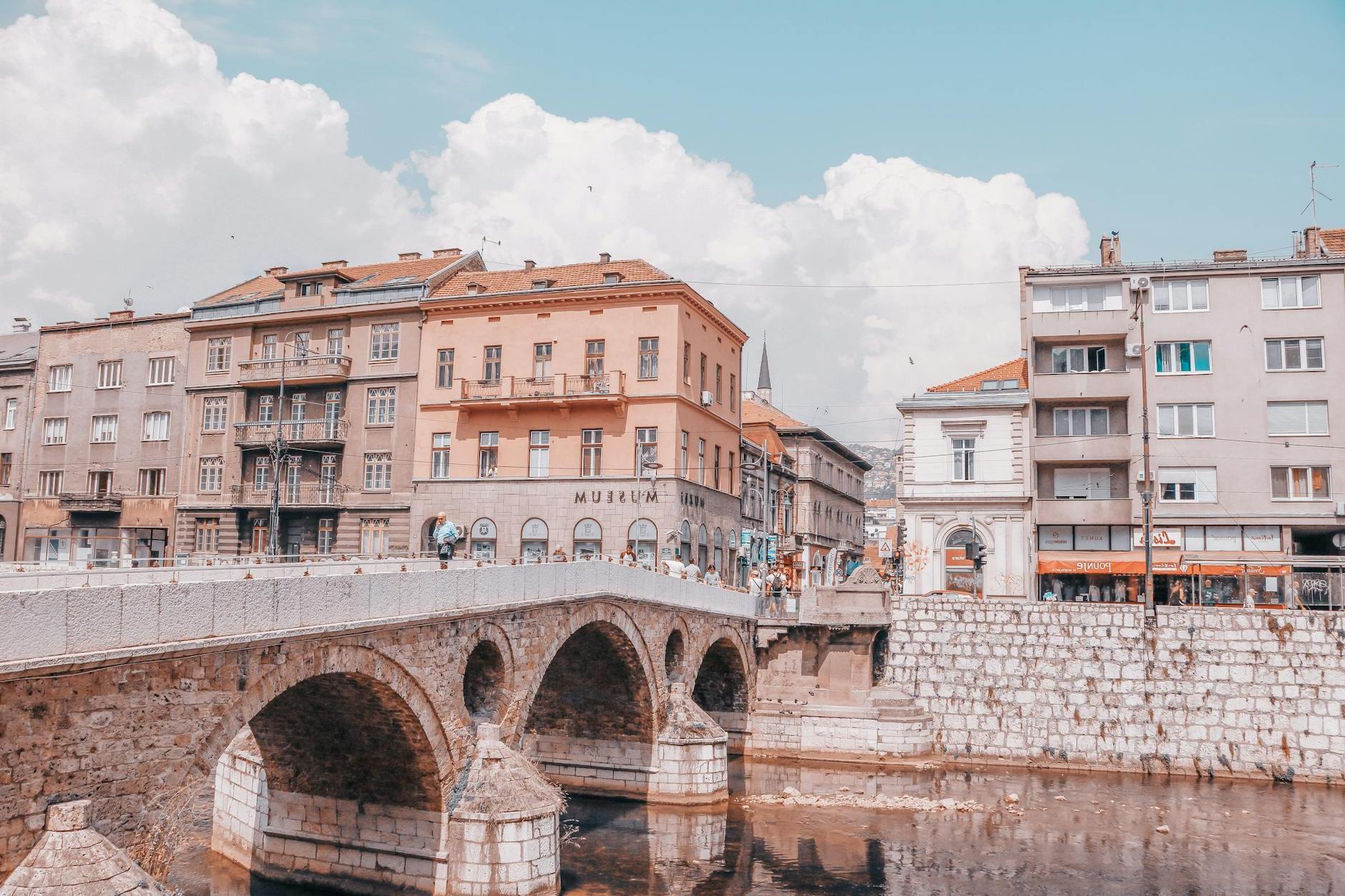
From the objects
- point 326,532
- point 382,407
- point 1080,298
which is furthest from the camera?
point 326,532

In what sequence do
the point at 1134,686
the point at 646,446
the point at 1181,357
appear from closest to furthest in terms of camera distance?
the point at 1134,686 → the point at 1181,357 → the point at 646,446

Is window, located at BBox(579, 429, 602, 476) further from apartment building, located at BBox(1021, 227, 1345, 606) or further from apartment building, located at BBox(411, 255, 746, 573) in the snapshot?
apartment building, located at BBox(1021, 227, 1345, 606)

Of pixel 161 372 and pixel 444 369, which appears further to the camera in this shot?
pixel 161 372

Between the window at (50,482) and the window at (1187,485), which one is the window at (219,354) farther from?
the window at (1187,485)

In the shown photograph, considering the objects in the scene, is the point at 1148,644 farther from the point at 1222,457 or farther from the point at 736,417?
the point at 736,417

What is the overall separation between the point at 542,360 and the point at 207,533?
14.9m

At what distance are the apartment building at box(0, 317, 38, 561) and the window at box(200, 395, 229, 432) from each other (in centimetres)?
871

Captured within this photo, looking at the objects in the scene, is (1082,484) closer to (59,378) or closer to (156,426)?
(156,426)

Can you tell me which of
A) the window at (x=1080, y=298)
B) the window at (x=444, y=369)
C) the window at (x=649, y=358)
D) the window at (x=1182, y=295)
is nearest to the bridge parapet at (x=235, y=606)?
the window at (x=649, y=358)

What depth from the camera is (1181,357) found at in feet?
121

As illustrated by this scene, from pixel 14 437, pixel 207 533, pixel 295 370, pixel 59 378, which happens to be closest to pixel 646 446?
pixel 295 370

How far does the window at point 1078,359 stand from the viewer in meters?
38.1

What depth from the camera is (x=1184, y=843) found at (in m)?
24.1

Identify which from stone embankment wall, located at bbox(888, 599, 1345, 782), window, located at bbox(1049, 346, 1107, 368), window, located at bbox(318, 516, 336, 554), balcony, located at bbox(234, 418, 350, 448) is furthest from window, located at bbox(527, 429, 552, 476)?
window, located at bbox(1049, 346, 1107, 368)
